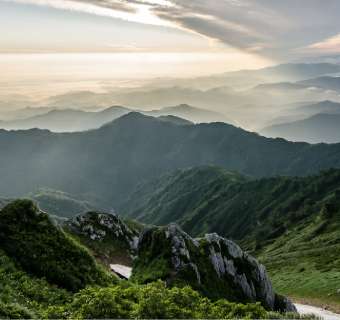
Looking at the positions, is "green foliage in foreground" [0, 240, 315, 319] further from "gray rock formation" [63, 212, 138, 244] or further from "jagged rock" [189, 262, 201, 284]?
"gray rock formation" [63, 212, 138, 244]

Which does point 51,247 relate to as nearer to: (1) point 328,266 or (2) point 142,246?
(2) point 142,246

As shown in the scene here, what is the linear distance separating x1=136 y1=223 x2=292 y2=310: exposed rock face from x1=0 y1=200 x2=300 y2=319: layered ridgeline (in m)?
0.21

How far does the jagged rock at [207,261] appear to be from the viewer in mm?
42984

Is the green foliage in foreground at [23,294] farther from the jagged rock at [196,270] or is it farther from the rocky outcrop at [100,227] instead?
the rocky outcrop at [100,227]

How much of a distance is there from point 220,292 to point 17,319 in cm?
3276

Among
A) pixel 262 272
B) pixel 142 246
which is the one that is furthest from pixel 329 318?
pixel 142 246

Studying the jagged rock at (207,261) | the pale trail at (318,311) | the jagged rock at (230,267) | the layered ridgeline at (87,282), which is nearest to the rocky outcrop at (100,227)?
the jagged rock at (207,261)

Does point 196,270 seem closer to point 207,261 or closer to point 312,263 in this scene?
point 207,261

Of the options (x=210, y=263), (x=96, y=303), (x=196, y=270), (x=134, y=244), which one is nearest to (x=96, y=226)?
(x=134, y=244)

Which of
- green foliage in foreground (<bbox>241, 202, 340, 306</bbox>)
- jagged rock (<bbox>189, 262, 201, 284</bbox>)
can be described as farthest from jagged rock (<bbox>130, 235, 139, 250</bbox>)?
green foliage in foreground (<bbox>241, 202, 340, 306</bbox>)

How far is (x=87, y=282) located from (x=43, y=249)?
603 cm

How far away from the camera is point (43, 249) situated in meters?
28.7

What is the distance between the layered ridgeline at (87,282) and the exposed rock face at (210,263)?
0.21m

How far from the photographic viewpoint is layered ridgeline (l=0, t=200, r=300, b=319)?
19391 millimetres
